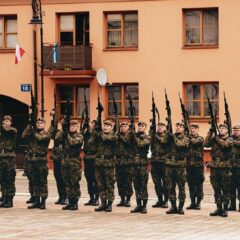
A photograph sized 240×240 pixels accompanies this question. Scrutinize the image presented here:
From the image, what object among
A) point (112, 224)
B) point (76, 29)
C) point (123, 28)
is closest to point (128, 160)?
point (112, 224)

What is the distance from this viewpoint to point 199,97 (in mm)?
39375

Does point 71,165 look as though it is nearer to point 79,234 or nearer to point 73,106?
point 79,234

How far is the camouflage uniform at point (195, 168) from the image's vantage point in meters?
24.0

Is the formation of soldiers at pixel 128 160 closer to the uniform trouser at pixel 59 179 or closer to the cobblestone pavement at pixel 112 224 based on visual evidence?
the uniform trouser at pixel 59 179

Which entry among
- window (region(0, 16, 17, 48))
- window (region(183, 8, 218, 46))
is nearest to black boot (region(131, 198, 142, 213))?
window (region(183, 8, 218, 46))

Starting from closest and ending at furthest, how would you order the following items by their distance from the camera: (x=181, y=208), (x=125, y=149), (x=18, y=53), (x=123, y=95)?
(x=181, y=208) < (x=125, y=149) < (x=18, y=53) < (x=123, y=95)

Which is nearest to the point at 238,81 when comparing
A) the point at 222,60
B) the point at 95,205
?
the point at 222,60

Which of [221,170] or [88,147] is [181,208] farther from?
[88,147]

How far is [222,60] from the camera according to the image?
3891cm

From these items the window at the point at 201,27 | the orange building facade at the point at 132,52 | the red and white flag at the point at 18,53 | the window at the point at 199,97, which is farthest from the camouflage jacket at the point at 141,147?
the red and white flag at the point at 18,53

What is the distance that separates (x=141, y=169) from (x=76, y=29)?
60.1 ft

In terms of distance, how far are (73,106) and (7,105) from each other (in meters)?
3.04

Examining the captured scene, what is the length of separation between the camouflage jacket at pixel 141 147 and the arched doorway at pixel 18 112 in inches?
730

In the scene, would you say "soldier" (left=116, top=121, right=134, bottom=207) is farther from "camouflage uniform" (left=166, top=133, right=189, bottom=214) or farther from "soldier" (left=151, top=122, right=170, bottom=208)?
"camouflage uniform" (left=166, top=133, right=189, bottom=214)
